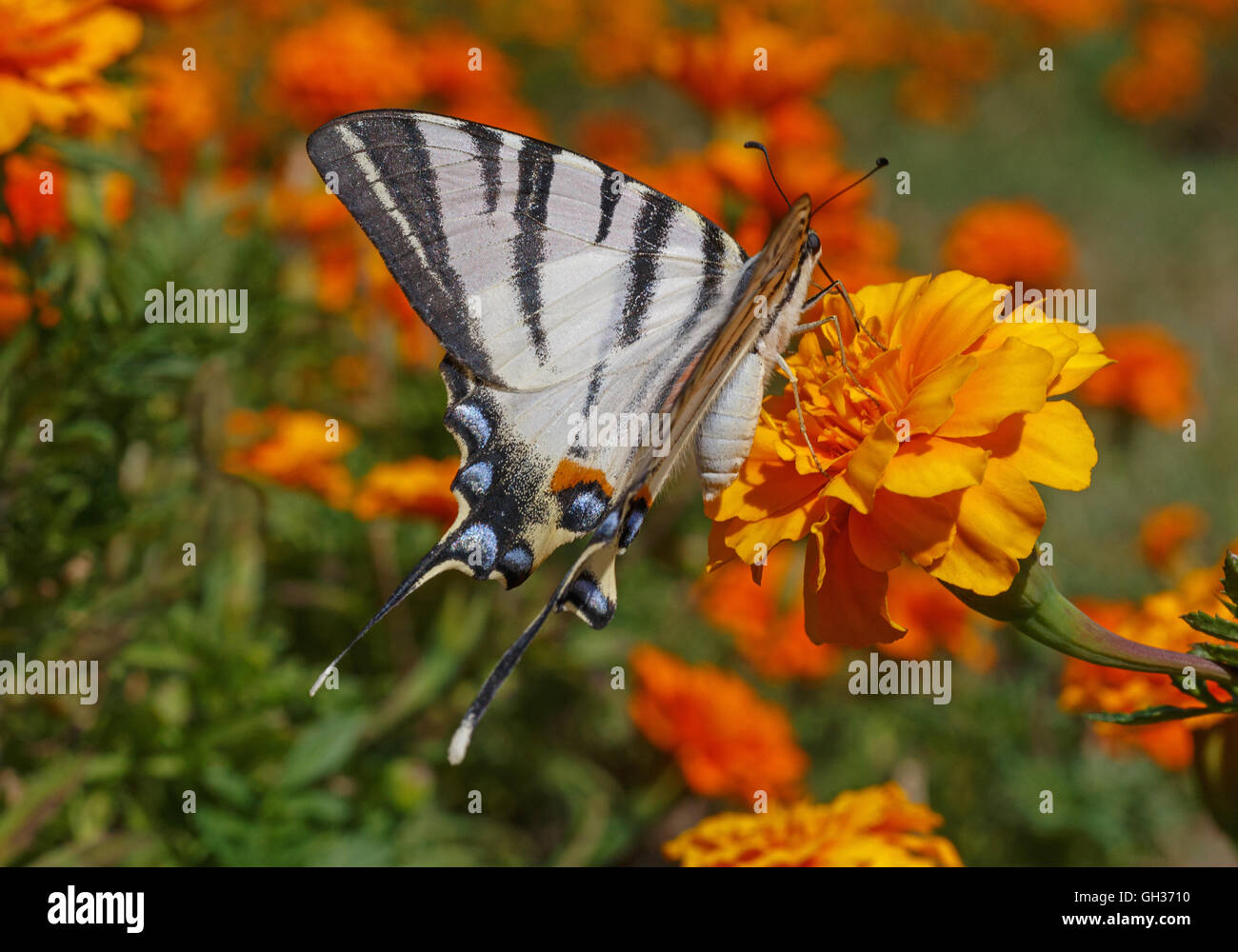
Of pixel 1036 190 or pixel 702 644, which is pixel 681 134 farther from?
pixel 702 644

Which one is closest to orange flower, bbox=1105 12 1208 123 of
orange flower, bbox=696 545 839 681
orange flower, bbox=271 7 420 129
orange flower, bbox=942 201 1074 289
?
orange flower, bbox=942 201 1074 289

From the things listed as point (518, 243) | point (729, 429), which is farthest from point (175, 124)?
point (729, 429)

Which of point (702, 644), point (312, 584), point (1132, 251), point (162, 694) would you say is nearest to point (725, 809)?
point (702, 644)

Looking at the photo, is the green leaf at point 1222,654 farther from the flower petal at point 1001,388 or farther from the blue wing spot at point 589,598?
the blue wing spot at point 589,598

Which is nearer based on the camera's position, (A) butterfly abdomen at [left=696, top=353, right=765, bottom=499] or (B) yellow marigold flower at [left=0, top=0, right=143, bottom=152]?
(A) butterfly abdomen at [left=696, top=353, right=765, bottom=499]

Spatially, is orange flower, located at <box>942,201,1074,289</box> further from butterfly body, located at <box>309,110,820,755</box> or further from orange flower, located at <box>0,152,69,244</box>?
orange flower, located at <box>0,152,69,244</box>

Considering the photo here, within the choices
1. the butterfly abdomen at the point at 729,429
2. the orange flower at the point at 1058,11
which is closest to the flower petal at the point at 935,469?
the butterfly abdomen at the point at 729,429

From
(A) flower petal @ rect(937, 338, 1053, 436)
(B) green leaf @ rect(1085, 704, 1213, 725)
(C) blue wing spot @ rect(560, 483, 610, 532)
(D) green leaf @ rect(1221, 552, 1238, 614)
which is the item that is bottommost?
(B) green leaf @ rect(1085, 704, 1213, 725)
